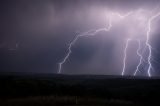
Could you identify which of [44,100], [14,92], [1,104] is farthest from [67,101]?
[14,92]

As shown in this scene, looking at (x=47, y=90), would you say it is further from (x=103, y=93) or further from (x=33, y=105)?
(x=33, y=105)

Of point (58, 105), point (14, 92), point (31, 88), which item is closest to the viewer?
point (58, 105)

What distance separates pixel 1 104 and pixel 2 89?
526 inches

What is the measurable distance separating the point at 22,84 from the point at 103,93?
387 inches

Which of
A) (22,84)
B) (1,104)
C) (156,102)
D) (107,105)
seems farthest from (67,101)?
(22,84)

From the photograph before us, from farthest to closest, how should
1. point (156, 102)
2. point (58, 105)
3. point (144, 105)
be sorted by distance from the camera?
point (156, 102), point (144, 105), point (58, 105)

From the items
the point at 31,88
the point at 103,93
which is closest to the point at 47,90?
the point at 31,88

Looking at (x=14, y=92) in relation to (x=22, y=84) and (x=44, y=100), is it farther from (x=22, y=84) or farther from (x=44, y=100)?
(x=44, y=100)

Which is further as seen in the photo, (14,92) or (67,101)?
(14,92)

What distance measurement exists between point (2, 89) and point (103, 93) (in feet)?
37.0

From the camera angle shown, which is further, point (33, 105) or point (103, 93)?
point (103, 93)

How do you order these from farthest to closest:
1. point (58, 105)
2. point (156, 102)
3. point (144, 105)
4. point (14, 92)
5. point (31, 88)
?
point (31, 88) < point (14, 92) < point (156, 102) < point (144, 105) < point (58, 105)

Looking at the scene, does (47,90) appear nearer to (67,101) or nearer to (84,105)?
(67,101)

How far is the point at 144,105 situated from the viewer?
75.0 ft
